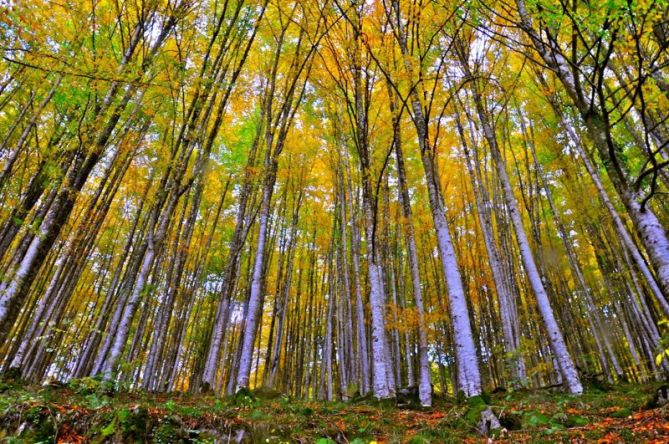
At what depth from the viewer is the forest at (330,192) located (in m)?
4.36

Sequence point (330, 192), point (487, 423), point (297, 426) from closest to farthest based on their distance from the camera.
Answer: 1. point (487, 423)
2. point (297, 426)
3. point (330, 192)

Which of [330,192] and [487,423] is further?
[330,192]

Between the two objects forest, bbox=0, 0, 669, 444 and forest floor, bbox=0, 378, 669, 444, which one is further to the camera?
forest, bbox=0, 0, 669, 444

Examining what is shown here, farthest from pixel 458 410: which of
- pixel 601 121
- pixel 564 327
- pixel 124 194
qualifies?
pixel 124 194

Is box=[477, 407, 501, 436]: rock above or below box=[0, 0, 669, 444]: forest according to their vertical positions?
below

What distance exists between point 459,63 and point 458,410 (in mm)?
9790

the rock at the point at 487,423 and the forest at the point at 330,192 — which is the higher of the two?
the forest at the point at 330,192

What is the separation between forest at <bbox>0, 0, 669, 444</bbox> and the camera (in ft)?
14.3

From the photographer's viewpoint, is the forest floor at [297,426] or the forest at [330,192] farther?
the forest at [330,192]

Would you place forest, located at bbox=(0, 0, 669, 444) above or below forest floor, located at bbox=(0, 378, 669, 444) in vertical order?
above

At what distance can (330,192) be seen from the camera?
18.1 meters

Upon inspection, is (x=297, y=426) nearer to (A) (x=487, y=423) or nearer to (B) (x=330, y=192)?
(A) (x=487, y=423)

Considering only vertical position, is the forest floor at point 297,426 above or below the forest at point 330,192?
below

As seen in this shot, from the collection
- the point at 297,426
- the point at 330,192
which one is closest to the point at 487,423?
the point at 297,426
